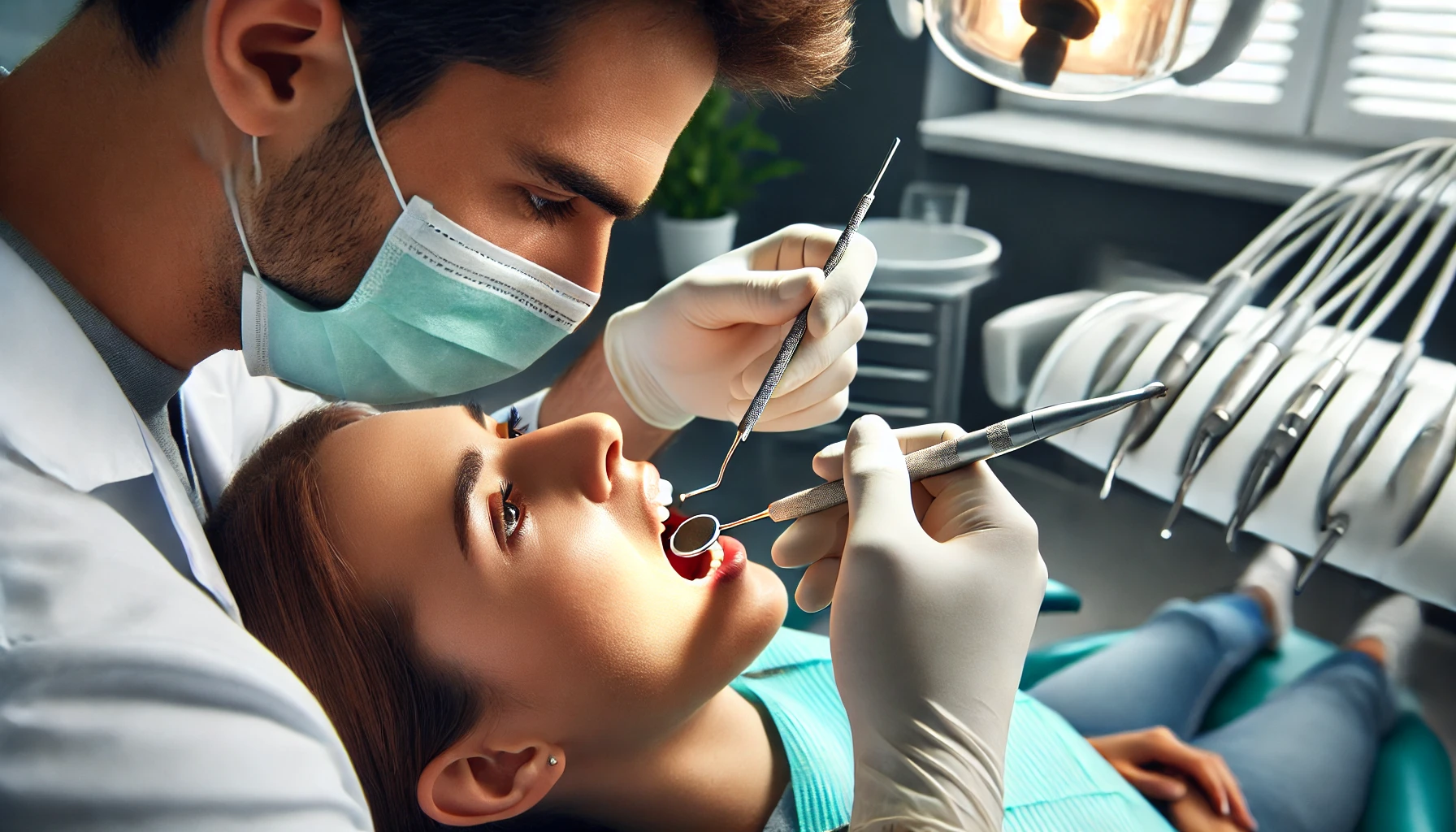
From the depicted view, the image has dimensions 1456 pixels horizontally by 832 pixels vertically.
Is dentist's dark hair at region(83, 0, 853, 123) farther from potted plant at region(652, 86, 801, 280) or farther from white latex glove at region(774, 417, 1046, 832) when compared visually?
potted plant at region(652, 86, 801, 280)

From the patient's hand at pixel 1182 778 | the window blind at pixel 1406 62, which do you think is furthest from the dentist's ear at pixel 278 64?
the window blind at pixel 1406 62

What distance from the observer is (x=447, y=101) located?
0.85 metres

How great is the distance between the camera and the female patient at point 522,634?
2.87ft

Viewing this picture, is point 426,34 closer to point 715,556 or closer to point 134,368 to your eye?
point 134,368

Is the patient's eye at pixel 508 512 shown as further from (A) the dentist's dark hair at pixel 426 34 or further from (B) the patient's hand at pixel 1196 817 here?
(B) the patient's hand at pixel 1196 817

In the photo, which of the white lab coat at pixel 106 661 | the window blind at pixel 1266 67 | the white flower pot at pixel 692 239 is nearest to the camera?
the white lab coat at pixel 106 661

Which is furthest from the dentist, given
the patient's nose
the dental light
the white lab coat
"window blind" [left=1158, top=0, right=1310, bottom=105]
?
"window blind" [left=1158, top=0, right=1310, bottom=105]

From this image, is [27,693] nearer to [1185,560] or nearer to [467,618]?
[467,618]

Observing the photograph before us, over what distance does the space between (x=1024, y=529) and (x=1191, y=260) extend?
1.74m

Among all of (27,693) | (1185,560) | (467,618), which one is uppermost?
(27,693)

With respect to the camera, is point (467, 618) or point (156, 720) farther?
point (467, 618)

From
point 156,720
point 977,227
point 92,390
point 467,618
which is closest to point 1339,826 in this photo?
point 467,618

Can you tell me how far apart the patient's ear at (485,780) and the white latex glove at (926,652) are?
30 centimetres

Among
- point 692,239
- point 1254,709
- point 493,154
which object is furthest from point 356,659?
point 692,239
